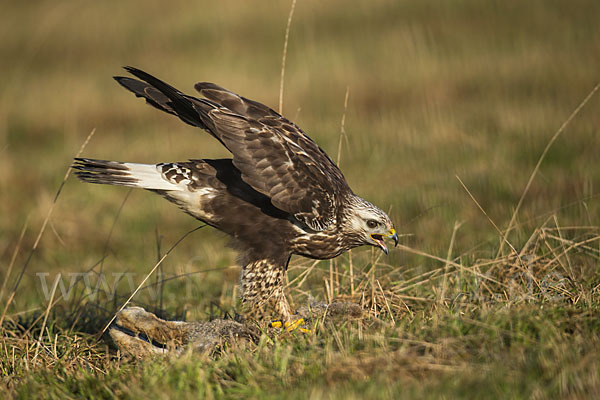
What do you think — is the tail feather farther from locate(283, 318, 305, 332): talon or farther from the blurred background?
locate(283, 318, 305, 332): talon

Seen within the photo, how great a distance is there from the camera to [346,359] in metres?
3.54

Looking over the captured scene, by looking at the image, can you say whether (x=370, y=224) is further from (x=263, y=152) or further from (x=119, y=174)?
(x=119, y=174)

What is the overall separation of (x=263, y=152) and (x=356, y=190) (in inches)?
168

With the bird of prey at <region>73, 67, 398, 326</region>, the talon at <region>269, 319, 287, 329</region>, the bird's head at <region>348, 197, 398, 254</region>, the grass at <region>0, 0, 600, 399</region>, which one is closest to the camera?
the grass at <region>0, 0, 600, 399</region>

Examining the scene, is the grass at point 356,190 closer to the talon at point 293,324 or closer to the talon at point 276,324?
the talon at point 293,324

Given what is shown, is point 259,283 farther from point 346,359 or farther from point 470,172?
point 470,172

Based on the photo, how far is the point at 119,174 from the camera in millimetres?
5023

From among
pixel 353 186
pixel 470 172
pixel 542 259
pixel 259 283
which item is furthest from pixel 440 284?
pixel 353 186

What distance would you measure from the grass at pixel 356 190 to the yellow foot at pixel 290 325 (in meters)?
0.17

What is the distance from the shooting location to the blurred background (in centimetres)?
809

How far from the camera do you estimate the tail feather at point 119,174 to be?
16.3ft

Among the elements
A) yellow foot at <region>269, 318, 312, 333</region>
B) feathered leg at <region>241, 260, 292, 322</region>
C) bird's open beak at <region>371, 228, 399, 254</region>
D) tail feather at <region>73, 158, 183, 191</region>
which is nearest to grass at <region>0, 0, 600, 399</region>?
yellow foot at <region>269, 318, 312, 333</region>

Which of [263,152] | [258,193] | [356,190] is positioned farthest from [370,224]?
[356,190]

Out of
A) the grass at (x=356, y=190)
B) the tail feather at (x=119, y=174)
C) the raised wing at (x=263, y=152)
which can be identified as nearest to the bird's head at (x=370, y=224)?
the raised wing at (x=263, y=152)
